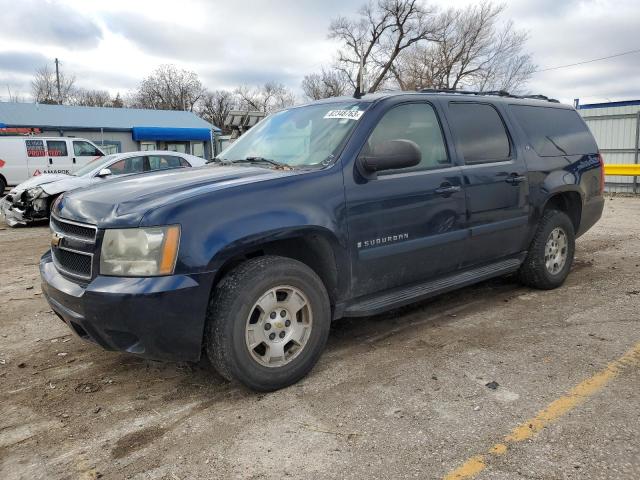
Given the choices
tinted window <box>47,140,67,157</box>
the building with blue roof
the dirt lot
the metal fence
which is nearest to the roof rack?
the dirt lot

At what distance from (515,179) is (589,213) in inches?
A: 59.5

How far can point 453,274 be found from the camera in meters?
4.12

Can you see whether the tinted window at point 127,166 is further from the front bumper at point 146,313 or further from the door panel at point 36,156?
the door panel at point 36,156

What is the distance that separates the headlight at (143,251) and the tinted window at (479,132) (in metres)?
2.51

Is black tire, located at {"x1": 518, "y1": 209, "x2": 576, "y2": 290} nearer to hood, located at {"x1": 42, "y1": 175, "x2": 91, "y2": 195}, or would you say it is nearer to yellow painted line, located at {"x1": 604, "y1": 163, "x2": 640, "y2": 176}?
hood, located at {"x1": 42, "y1": 175, "x2": 91, "y2": 195}

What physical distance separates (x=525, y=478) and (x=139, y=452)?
1.81m

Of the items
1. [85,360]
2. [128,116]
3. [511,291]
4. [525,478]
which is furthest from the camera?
[128,116]

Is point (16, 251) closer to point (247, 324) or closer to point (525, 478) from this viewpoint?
point (247, 324)

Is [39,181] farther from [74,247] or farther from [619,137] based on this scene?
[619,137]

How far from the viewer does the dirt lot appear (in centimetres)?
238

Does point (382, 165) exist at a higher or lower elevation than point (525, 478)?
higher

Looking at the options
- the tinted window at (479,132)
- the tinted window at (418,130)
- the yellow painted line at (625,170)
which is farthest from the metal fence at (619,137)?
Answer: the tinted window at (418,130)

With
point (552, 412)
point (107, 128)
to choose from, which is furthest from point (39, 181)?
point (107, 128)

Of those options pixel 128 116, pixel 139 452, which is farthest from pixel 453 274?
Result: pixel 128 116
